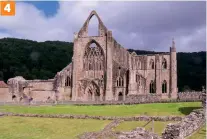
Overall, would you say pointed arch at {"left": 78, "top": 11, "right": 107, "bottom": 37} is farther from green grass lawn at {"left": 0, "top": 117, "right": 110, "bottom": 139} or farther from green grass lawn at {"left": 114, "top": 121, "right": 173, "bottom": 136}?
green grass lawn at {"left": 114, "top": 121, "right": 173, "bottom": 136}

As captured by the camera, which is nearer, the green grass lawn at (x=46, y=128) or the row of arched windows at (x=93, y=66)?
A: the green grass lawn at (x=46, y=128)

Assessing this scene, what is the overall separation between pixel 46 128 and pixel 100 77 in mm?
43885

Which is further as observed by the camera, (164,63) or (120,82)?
(164,63)

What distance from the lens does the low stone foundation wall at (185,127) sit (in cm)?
2148

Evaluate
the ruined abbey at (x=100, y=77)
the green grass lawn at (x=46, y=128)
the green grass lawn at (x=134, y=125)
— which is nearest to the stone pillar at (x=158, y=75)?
the ruined abbey at (x=100, y=77)

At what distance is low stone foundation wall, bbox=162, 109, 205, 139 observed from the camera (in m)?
21.5

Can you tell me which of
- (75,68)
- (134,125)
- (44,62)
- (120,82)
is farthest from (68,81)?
(44,62)

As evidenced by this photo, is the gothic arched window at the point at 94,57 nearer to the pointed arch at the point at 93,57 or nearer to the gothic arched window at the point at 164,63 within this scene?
the pointed arch at the point at 93,57

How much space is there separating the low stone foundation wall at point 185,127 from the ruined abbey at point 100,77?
4700 centimetres

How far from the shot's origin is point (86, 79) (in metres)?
79.4

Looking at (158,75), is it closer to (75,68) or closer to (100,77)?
(100,77)

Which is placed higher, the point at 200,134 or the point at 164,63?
the point at 164,63

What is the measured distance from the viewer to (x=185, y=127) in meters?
23.9

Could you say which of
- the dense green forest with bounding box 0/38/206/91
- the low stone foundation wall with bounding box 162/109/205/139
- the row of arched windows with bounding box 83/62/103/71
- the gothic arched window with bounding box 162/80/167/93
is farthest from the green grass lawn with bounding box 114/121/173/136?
the dense green forest with bounding box 0/38/206/91
